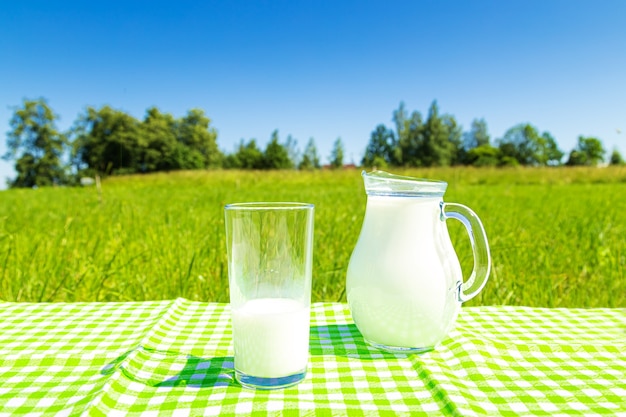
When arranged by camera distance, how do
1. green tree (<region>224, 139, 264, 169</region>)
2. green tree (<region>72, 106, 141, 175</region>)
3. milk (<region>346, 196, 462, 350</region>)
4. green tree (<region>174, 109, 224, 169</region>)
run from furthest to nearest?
green tree (<region>224, 139, 264, 169</region>) < green tree (<region>174, 109, 224, 169</region>) < green tree (<region>72, 106, 141, 175</region>) < milk (<region>346, 196, 462, 350</region>)

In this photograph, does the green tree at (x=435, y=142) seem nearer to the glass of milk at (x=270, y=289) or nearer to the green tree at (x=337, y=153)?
the green tree at (x=337, y=153)

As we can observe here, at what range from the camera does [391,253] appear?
87cm

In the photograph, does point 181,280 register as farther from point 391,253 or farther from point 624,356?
point 624,356

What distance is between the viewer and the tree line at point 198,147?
36.5 meters

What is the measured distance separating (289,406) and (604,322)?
2.97 ft

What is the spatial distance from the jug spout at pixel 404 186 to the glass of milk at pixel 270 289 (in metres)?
0.20

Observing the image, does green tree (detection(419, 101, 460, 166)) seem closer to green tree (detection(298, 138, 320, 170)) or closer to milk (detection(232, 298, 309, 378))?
green tree (detection(298, 138, 320, 170))

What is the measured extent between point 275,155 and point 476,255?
46165 mm

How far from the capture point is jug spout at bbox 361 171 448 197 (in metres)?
0.88

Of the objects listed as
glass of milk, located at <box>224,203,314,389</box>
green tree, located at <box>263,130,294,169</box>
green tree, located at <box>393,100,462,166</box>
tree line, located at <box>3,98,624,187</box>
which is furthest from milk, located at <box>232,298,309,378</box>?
green tree, located at <box>393,100,462,166</box>

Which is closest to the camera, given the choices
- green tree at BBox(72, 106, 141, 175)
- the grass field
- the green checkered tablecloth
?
the green checkered tablecloth

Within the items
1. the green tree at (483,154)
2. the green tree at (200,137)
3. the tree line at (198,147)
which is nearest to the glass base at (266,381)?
the tree line at (198,147)

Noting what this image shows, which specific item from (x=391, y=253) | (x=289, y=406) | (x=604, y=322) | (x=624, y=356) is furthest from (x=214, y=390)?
(x=604, y=322)

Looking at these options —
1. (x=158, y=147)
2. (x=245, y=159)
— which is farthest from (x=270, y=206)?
(x=245, y=159)
